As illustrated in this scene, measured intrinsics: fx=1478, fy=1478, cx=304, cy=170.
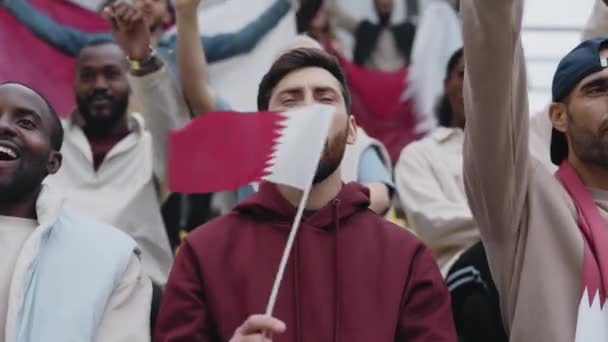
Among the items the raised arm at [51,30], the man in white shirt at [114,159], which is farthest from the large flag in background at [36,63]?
the man in white shirt at [114,159]

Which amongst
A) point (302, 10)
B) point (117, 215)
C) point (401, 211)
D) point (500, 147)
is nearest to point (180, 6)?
point (117, 215)

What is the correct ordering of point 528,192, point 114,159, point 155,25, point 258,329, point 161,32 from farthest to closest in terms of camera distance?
point 161,32, point 155,25, point 114,159, point 528,192, point 258,329

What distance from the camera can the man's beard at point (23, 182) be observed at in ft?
14.2

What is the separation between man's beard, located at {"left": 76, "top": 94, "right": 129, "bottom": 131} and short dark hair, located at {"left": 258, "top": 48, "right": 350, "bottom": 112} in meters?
1.42

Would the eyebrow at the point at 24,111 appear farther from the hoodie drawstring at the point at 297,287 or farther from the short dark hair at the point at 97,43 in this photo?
the short dark hair at the point at 97,43

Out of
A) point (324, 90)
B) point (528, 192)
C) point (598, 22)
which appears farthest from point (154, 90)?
point (528, 192)

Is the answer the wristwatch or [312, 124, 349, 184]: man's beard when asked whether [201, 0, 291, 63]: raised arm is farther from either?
[312, 124, 349, 184]: man's beard

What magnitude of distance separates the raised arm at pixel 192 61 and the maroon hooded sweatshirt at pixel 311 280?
4.27ft

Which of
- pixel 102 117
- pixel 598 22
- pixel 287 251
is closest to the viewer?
pixel 287 251

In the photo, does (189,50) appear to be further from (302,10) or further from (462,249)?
(302,10)

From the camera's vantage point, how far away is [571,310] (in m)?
3.88

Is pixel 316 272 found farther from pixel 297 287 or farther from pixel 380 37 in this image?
pixel 380 37

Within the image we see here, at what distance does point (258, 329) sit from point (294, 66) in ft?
3.50

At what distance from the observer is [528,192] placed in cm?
404
